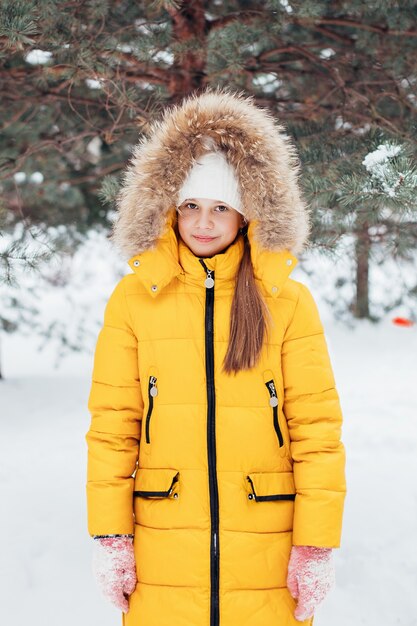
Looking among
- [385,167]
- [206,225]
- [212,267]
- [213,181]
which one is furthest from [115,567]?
[385,167]

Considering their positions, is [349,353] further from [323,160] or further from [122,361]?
[122,361]

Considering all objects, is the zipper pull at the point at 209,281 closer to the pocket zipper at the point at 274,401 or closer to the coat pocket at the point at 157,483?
the pocket zipper at the point at 274,401

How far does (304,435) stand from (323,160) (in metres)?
1.39

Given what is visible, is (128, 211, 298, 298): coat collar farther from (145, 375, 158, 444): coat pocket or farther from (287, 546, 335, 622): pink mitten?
(287, 546, 335, 622): pink mitten

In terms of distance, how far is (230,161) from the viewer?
6.33ft

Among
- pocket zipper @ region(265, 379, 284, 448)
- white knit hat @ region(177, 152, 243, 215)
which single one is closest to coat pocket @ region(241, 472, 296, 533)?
pocket zipper @ region(265, 379, 284, 448)

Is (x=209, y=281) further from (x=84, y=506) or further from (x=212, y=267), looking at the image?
(x=84, y=506)

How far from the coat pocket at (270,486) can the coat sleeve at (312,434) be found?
0.03 metres

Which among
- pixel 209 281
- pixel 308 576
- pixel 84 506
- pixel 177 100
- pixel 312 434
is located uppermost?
pixel 177 100

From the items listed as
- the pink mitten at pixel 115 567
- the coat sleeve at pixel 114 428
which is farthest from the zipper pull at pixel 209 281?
the pink mitten at pixel 115 567

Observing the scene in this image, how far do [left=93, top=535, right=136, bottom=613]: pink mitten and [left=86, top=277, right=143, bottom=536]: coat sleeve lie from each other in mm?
34

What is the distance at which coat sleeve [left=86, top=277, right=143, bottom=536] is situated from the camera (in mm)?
1831

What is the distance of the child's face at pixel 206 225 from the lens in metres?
1.92

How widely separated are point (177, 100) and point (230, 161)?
1.65 metres
